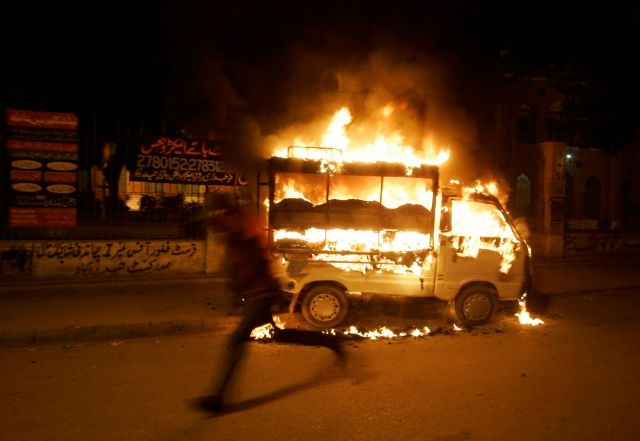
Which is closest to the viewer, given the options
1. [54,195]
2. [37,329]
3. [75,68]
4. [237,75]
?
[37,329]

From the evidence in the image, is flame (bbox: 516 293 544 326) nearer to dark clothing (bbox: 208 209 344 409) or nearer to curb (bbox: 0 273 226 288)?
dark clothing (bbox: 208 209 344 409)

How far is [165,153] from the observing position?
1137 centimetres

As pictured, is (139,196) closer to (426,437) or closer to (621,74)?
(426,437)

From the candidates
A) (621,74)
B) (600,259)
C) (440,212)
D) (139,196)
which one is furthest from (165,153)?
(600,259)

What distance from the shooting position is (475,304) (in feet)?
25.0

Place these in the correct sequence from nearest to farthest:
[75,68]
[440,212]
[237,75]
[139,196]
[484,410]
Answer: [484,410] → [440,212] → [139,196] → [75,68] → [237,75]

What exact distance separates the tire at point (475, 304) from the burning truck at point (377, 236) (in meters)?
0.12

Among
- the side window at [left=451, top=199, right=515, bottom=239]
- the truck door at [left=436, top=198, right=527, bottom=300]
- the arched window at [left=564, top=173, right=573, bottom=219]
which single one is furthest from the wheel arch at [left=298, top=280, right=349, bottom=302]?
the arched window at [left=564, top=173, right=573, bottom=219]

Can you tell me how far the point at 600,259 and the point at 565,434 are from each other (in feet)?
39.8

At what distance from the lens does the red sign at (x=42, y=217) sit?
10.1 meters

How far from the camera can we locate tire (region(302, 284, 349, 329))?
24.2 ft

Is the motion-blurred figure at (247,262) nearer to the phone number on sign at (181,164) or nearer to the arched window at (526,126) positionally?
the phone number on sign at (181,164)

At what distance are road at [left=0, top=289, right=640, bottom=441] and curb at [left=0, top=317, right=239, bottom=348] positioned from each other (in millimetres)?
287

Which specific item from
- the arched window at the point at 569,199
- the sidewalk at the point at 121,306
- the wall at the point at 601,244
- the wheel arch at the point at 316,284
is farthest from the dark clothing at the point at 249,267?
the arched window at the point at 569,199
